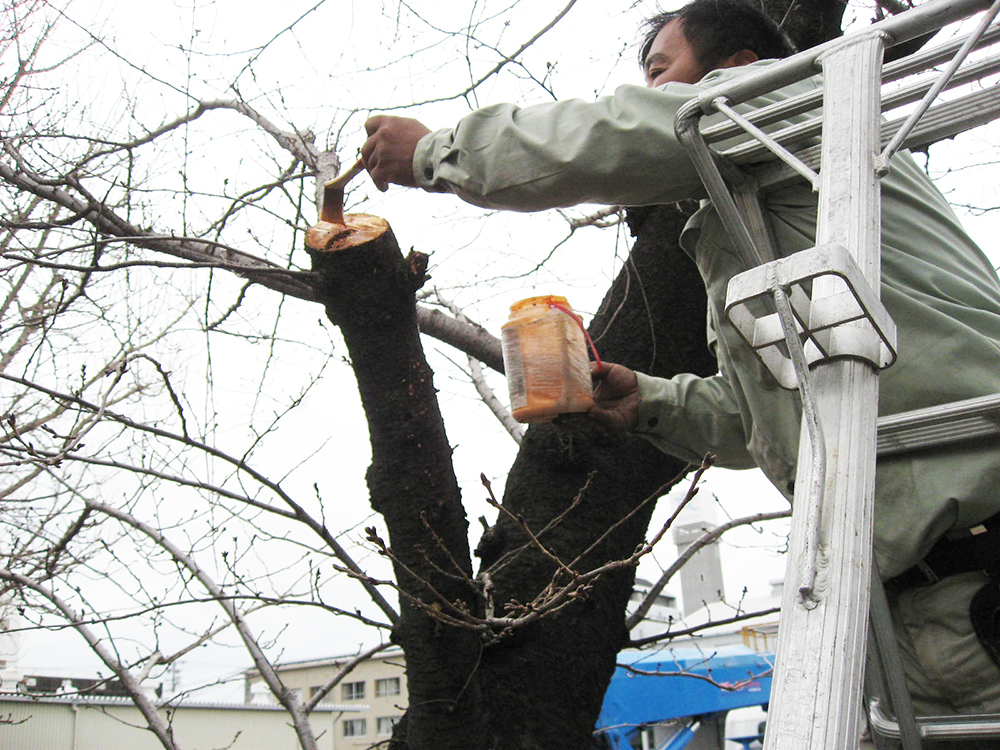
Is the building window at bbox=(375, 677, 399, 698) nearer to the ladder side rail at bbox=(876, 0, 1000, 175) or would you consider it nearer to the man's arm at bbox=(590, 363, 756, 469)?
the man's arm at bbox=(590, 363, 756, 469)

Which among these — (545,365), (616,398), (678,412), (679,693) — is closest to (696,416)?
(678,412)

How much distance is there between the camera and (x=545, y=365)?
86.0 inches

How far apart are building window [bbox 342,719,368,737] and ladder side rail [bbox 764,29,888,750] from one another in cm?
2828

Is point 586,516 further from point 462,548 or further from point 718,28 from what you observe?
point 718,28

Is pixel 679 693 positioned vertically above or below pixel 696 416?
below

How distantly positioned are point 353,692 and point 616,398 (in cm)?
2774

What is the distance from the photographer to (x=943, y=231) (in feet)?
5.46

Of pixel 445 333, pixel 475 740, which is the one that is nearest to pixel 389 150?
pixel 475 740

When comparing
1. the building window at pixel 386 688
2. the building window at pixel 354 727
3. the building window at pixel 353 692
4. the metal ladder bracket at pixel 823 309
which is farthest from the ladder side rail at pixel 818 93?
the building window at pixel 354 727

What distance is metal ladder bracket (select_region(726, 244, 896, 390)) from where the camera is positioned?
991 millimetres

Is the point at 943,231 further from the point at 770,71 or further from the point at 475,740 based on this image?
the point at 475,740

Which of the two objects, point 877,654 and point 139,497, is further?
point 139,497

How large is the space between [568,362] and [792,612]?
133cm

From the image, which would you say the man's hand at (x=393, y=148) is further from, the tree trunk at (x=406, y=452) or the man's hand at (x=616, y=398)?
the man's hand at (x=616, y=398)
